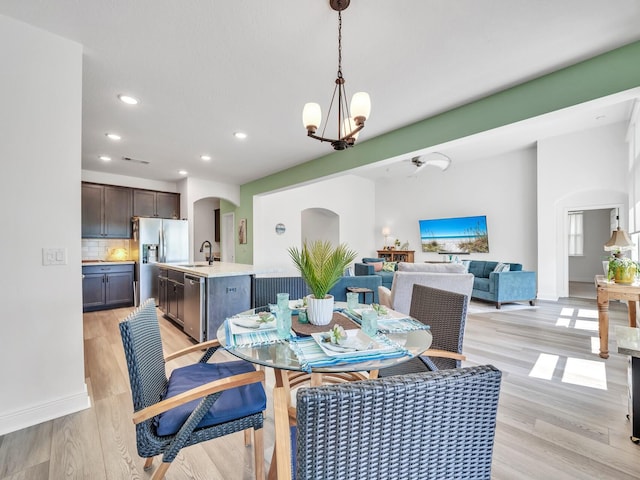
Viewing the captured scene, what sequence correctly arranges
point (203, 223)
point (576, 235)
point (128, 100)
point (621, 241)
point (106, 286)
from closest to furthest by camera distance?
point (128, 100), point (621, 241), point (106, 286), point (576, 235), point (203, 223)

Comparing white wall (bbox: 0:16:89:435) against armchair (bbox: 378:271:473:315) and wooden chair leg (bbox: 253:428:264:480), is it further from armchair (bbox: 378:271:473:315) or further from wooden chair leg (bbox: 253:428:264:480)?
armchair (bbox: 378:271:473:315)

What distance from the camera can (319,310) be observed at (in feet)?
5.09

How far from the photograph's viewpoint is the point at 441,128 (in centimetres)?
318

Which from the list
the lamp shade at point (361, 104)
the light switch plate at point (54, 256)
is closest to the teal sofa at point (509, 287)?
the lamp shade at point (361, 104)

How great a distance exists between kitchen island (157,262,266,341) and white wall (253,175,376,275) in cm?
170

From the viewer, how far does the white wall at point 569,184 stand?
5.37 metres

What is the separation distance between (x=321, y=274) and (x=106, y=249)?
588cm

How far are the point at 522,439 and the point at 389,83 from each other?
9.15ft

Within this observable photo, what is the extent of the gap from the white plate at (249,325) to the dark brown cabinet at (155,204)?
528cm

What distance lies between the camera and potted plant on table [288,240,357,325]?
1536 mm

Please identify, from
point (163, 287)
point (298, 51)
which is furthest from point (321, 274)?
point (163, 287)

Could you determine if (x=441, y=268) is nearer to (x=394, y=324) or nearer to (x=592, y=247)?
(x=394, y=324)

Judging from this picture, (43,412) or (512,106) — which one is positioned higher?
(512,106)

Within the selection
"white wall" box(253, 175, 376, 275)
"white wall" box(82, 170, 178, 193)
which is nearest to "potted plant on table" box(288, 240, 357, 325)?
"white wall" box(253, 175, 376, 275)
